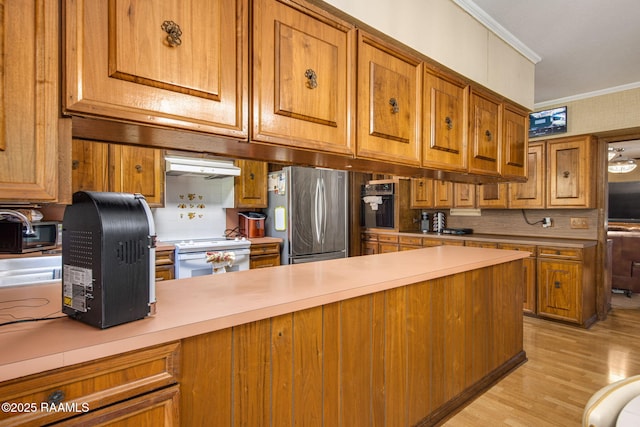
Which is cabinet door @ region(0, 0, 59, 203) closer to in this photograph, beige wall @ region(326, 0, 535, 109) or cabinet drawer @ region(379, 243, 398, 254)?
beige wall @ region(326, 0, 535, 109)

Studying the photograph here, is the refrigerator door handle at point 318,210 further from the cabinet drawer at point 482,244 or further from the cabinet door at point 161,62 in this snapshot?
the cabinet door at point 161,62

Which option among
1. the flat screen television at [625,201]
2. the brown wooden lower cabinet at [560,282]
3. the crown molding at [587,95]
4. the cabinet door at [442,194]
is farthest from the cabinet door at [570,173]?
the flat screen television at [625,201]

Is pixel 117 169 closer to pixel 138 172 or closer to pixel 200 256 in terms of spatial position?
pixel 138 172

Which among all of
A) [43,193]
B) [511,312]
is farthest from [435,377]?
[43,193]

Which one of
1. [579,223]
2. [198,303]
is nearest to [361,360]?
[198,303]

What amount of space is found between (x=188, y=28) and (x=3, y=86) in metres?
0.53

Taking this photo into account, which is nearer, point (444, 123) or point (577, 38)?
point (444, 123)

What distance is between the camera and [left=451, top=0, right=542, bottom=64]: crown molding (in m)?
2.19

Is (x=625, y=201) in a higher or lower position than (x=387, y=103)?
lower

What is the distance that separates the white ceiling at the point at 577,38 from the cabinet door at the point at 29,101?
2.28 meters

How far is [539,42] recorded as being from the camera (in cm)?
271

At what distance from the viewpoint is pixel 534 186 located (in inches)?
166

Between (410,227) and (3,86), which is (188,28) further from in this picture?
(410,227)

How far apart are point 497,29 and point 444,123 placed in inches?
39.7
